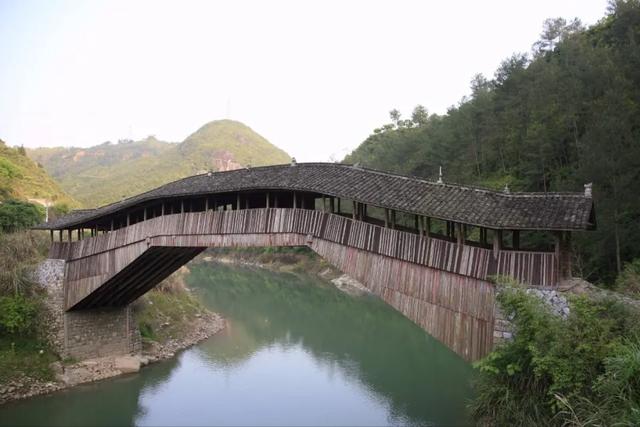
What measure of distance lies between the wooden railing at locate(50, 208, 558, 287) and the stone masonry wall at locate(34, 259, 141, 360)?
3.06 ft

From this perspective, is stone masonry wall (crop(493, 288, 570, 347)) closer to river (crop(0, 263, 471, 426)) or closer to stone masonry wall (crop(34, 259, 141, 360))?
river (crop(0, 263, 471, 426))

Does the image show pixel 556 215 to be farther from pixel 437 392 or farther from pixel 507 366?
pixel 437 392

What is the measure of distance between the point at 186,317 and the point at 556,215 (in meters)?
18.3

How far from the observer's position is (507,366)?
8.77 m

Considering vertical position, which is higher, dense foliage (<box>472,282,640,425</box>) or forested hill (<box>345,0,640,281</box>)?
forested hill (<box>345,0,640,281</box>)

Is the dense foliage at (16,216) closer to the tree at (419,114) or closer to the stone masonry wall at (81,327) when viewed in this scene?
the stone masonry wall at (81,327)

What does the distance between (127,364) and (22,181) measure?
21940mm

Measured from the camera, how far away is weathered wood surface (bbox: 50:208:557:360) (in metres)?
10.0

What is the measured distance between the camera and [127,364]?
59.4ft

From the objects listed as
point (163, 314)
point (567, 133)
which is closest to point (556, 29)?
point (567, 133)

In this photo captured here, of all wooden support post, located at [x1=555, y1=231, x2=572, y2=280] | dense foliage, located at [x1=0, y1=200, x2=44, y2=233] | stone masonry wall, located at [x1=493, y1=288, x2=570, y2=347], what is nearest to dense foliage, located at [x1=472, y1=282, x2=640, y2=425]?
stone masonry wall, located at [x1=493, y1=288, x2=570, y2=347]

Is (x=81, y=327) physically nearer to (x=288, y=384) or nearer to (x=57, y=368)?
(x=57, y=368)

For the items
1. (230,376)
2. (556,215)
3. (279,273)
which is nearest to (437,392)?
(230,376)

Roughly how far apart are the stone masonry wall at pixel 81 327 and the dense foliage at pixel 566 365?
14.1m
